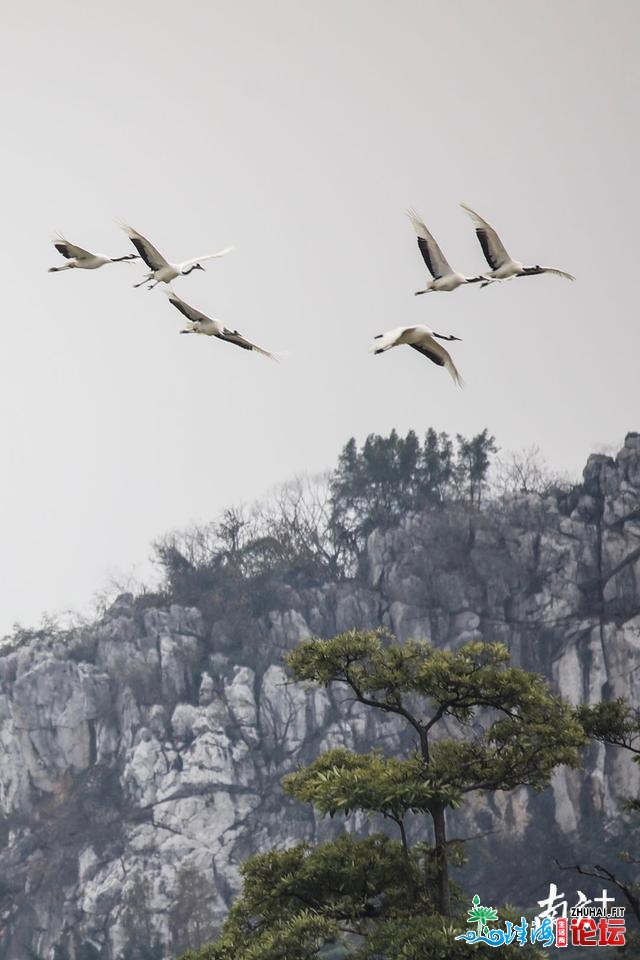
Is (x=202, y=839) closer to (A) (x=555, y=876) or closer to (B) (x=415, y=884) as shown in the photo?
(A) (x=555, y=876)

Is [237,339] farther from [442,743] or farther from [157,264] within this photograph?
[442,743]

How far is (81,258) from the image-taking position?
25172 mm

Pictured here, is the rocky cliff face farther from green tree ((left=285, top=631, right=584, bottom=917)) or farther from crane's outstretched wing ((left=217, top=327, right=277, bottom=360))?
crane's outstretched wing ((left=217, top=327, right=277, bottom=360))

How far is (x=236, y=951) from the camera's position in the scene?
25.2 m

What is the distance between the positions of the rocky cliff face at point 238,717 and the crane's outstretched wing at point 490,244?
47.3 m

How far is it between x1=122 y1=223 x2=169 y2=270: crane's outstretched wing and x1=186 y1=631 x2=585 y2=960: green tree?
7725 mm

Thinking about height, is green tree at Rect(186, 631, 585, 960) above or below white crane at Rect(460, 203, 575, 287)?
below

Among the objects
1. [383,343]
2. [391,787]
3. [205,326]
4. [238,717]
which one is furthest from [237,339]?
[238,717]

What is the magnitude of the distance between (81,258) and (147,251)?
184cm

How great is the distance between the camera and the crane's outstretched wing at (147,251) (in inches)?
914

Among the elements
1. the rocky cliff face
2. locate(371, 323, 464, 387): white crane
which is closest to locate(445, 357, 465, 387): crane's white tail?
locate(371, 323, 464, 387): white crane

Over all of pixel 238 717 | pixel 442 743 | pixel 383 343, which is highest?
pixel 238 717

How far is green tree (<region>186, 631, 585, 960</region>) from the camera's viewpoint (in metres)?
25.1

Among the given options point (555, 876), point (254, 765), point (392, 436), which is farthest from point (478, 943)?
point (392, 436)
